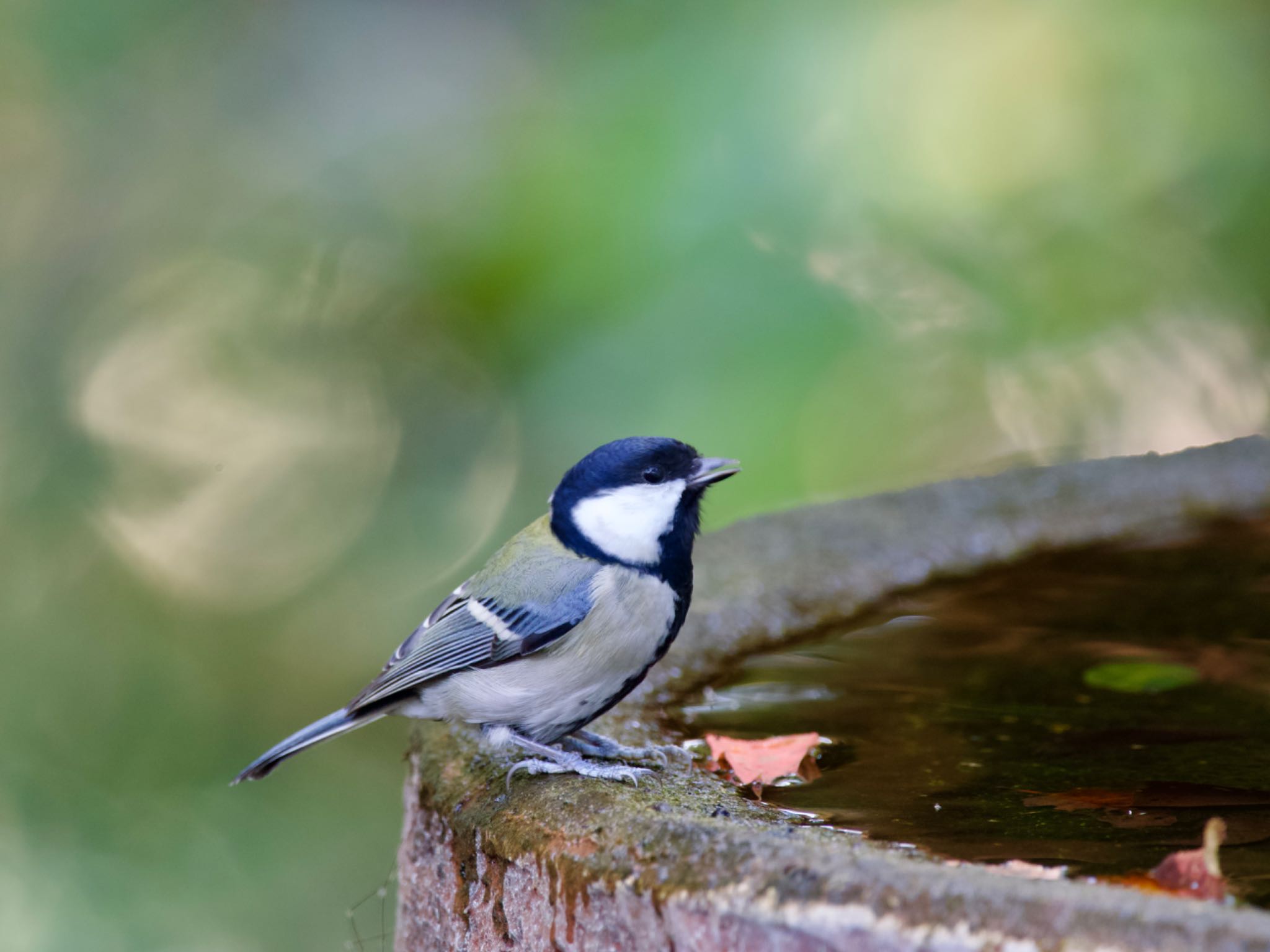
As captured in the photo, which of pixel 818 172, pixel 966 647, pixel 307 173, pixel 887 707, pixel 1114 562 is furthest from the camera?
pixel 307 173

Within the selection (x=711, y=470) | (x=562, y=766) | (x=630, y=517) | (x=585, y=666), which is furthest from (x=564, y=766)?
(x=711, y=470)

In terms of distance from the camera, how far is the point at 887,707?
2023 mm

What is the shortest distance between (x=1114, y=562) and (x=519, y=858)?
5.93ft

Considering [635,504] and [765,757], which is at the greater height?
[635,504]

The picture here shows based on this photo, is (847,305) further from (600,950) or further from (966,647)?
(600,950)

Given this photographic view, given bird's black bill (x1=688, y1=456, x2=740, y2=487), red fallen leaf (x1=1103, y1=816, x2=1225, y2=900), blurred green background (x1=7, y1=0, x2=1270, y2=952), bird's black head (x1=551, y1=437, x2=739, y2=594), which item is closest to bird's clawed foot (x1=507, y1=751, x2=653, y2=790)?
bird's black head (x1=551, y1=437, x2=739, y2=594)

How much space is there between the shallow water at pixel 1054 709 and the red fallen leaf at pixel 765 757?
36mm

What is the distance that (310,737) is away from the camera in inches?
79.5

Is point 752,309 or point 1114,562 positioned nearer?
point 1114,562

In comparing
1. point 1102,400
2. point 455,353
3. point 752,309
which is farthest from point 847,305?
point 455,353

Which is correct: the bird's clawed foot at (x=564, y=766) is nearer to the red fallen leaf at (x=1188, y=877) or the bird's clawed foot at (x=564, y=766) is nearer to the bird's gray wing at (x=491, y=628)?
the bird's gray wing at (x=491, y=628)

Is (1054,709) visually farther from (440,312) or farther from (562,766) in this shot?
(440,312)

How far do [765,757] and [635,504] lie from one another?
48 centimetres

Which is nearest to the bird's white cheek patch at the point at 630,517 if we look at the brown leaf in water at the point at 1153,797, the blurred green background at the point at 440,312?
the brown leaf in water at the point at 1153,797
